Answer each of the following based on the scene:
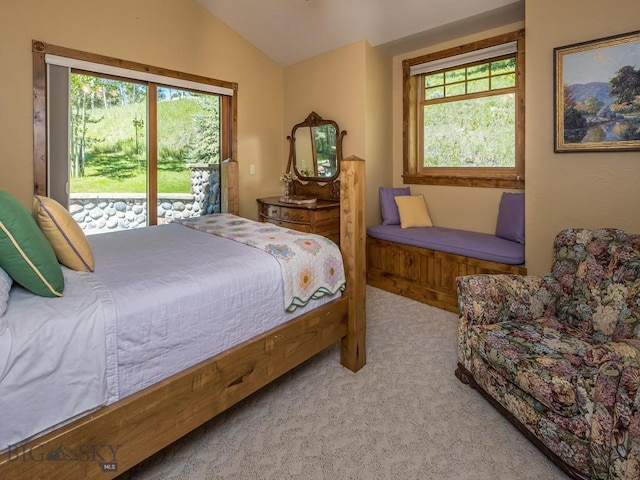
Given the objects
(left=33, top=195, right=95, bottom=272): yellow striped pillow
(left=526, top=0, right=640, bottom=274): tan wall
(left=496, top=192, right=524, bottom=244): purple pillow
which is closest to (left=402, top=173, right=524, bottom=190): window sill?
(left=496, top=192, right=524, bottom=244): purple pillow

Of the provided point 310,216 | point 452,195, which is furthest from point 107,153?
point 452,195

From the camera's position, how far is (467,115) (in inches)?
153

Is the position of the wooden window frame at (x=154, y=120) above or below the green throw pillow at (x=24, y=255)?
above

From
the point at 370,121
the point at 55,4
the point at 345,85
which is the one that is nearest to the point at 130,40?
the point at 55,4

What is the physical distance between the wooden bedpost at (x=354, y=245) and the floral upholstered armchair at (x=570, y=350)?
58cm

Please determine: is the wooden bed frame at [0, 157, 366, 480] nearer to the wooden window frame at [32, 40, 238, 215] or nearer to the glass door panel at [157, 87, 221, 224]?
the wooden window frame at [32, 40, 238, 215]

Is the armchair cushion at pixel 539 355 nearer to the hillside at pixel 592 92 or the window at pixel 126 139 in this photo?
the hillside at pixel 592 92

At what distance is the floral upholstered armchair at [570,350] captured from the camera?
1293mm

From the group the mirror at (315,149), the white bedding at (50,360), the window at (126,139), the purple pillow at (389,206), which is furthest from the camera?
the mirror at (315,149)

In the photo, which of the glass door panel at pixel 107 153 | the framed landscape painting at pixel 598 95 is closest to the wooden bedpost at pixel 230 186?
the glass door panel at pixel 107 153

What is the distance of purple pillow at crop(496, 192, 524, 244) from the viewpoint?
3217 mm

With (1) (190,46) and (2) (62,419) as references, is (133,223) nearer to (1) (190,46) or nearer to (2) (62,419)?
(1) (190,46)

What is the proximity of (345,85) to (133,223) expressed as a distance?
2647 mm

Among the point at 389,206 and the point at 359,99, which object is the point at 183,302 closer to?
the point at 389,206
